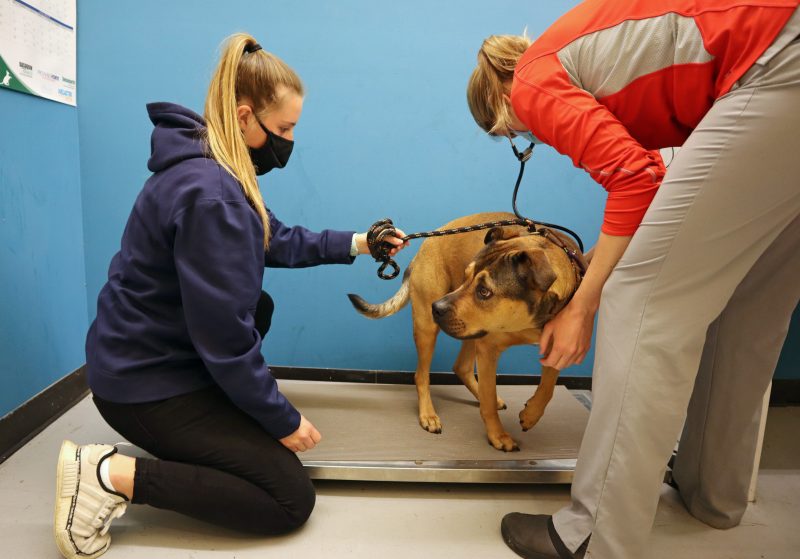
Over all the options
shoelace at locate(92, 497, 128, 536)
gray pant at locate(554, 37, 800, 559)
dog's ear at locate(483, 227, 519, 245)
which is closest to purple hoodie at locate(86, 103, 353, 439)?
shoelace at locate(92, 497, 128, 536)

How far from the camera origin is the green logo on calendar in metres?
2.17

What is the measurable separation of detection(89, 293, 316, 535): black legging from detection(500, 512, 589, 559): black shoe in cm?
69

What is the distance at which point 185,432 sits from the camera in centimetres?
175

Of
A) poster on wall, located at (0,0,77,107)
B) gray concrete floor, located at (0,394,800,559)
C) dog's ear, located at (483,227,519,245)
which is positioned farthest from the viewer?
poster on wall, located at (0,0,77,107)

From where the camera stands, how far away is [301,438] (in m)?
1.83

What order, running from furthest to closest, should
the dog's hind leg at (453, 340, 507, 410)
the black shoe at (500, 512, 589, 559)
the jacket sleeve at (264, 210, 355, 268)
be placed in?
the dog's hind leg at (453, 340, 507, 410)
the jacket sleeve at (264, 210, 355, 268)
the black shoe at (500, 512, 589, 559)

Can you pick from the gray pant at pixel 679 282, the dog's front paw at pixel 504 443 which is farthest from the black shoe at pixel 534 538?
the dog's front paw at pixel 504 443

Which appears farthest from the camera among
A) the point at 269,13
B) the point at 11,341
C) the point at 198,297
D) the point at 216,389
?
the point at 269,13

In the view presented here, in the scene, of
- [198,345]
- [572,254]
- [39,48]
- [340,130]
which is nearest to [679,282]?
[572,254]

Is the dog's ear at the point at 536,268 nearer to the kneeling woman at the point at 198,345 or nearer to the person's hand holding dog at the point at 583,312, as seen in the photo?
the person's hand holding dog at the point at 583,312

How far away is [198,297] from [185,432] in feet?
1.52

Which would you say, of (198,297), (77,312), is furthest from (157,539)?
(77,312)

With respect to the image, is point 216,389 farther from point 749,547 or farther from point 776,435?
point 776,435

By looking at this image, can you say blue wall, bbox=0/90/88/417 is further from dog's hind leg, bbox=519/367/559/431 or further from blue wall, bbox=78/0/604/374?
dog's hind leg, bbox=519/367/559/431
